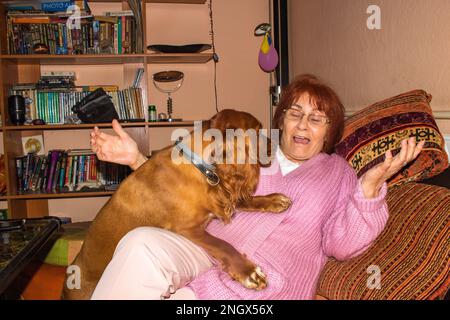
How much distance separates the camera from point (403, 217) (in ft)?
3.99

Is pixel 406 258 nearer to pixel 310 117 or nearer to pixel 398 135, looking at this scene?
pixel 398 135

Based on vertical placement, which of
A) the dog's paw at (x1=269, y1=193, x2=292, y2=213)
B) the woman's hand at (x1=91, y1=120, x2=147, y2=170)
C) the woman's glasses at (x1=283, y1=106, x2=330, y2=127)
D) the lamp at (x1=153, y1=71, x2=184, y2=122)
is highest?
the lamp at (x1=153, y1=71, x2=184, y2=122)

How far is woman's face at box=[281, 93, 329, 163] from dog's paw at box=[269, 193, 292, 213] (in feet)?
0.78

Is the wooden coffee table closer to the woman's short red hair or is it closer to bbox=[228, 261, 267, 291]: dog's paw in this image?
bbox=[228, 261, 267, 291]: dog's paw

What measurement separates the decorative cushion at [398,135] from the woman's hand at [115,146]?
0.80m

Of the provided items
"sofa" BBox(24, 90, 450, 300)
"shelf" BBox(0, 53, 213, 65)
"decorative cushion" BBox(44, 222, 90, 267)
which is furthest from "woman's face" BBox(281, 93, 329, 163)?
Result: "shelf" BBox(0, 53, 213, 65)

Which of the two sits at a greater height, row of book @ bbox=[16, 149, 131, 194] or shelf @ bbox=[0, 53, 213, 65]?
shelf @ bbox=[0, 53, 213, 65]

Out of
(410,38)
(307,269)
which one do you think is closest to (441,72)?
(410,38)

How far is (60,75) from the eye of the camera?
11.4ft

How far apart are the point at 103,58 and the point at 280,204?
7.96 ft

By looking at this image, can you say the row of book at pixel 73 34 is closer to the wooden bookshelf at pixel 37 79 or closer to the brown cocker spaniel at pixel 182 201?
the wooden bookshelf at pixel 37 79

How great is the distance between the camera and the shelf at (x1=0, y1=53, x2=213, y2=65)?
322 cm
